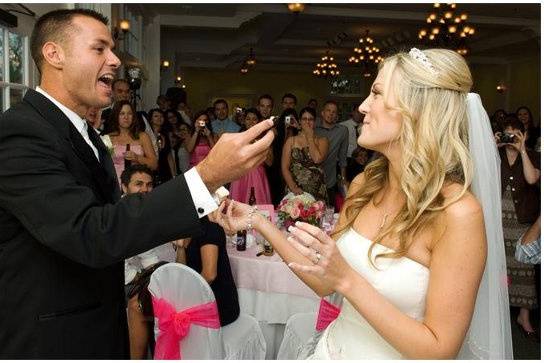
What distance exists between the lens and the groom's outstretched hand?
4.06 ft

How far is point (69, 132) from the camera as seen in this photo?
143 cm

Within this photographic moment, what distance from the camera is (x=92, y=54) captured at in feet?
5.17

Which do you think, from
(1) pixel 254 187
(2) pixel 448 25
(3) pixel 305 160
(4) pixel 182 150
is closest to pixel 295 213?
(3) pixel 305 160

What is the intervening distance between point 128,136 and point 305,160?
172cm

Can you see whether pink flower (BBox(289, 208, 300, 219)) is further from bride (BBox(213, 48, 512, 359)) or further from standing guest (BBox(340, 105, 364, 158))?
standing guest (BBox(340, 105, 364, 158))

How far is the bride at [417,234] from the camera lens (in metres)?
1.46

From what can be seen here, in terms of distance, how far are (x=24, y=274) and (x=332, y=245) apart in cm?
78

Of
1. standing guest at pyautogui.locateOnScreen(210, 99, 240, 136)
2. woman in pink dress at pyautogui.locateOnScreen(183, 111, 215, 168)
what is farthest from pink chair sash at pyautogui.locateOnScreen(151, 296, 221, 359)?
standing guest at pyautogui.locateOnScreen(210, 99, 240, 136)

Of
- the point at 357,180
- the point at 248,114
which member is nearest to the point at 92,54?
the point at 357,180

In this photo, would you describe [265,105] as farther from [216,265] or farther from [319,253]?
[319,253]

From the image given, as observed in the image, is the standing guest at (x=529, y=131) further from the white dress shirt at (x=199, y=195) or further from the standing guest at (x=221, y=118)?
the white dress shirt at (x=199, y=195)

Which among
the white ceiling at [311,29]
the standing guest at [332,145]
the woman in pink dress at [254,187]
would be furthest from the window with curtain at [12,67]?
the white ceiling at [311,29]

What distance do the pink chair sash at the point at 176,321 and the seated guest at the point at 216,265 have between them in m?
0.35

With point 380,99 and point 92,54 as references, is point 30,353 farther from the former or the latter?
point 380,99
